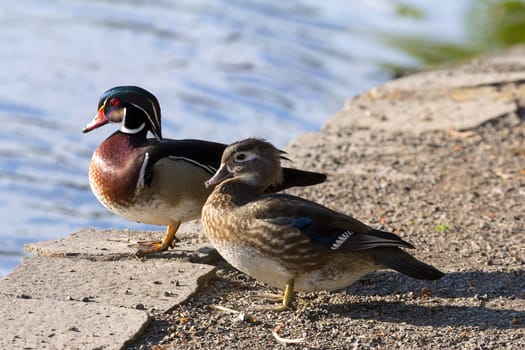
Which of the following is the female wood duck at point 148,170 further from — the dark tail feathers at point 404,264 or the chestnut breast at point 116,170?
the dark tail feathers at point 404,264

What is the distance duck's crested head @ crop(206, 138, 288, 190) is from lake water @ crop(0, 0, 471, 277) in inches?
83.2

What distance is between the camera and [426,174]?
6.22 m

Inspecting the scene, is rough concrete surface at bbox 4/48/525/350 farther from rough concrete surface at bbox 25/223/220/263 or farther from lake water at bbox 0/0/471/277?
lake water at bbox 0/0/471/277

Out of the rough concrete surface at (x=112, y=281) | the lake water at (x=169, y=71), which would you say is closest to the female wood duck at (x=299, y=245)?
the rough concrete surface at (x=112, y=281)

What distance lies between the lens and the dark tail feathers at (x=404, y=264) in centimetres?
411

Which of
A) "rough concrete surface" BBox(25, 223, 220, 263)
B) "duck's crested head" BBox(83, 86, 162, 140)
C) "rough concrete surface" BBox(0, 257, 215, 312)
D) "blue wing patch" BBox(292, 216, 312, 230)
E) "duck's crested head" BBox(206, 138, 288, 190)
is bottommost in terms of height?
"rough concrete surface" BBox(0, 257, 215, 312)

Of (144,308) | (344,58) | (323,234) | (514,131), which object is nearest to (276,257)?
(323,234)

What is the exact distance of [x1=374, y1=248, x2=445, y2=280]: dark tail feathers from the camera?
13.5 feet

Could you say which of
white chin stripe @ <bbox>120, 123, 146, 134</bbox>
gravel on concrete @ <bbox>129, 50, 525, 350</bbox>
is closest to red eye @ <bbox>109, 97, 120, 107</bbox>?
white chin stripe @ <bbox>120, 123, 146, 134</bbox>

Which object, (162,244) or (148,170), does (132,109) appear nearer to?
(148,170)

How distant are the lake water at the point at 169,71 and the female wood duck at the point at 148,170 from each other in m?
1.55

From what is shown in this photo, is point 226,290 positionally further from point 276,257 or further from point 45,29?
point 45,29

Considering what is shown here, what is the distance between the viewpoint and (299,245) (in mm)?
4078

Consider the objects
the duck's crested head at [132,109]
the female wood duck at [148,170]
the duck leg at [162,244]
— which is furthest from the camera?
the duck's crested head at [132,109]
